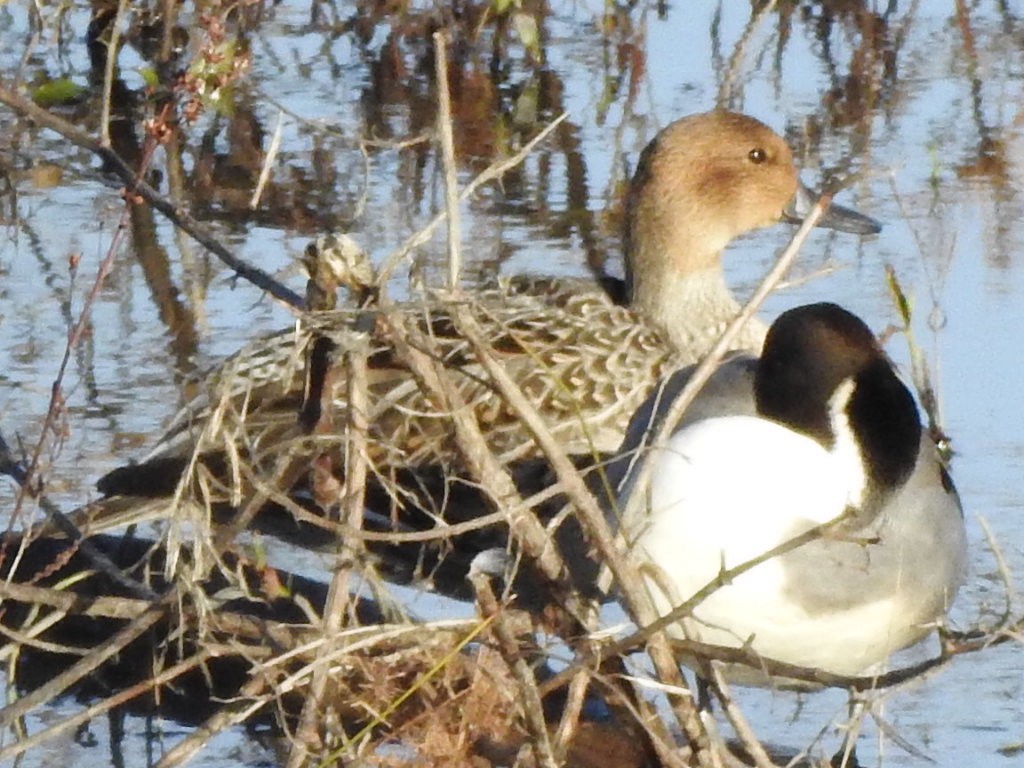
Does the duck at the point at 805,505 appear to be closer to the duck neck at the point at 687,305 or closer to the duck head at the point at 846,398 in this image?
the duck head at the point at 846,398

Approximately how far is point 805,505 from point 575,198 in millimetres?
3246

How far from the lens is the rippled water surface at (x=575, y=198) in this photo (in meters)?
4.69

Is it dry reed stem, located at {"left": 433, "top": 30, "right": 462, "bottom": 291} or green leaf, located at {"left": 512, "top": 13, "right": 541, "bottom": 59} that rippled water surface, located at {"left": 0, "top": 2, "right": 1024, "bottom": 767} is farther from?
dry reed stem, located at {"left": 433, "top": 30, "right": 462, "bottom": 291}

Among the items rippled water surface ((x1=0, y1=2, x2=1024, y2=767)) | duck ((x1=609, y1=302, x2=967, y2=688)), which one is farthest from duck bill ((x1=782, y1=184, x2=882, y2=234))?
duck ((x1=609, y1=302, x2=967, y2=688))

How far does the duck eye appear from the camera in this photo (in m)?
5.63

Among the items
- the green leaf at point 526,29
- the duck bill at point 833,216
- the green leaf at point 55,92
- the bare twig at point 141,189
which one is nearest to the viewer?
the bare twig at point 141,189

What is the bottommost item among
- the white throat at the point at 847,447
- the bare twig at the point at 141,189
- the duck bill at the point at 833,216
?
the duck bill at the point at 833,216

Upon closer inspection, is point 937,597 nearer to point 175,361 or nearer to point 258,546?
point 258,546

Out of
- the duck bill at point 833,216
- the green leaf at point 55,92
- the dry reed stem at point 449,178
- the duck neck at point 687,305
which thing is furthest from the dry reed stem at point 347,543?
the green leaf at point 55,92

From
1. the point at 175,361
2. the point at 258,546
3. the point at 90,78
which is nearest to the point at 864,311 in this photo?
the point at 175,361

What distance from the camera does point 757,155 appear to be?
564 cm

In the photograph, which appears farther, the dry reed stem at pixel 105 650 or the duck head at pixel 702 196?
the duck head at pixel 702 196

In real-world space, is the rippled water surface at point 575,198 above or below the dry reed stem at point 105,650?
below

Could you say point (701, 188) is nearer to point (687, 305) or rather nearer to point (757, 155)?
point (757, 155)
